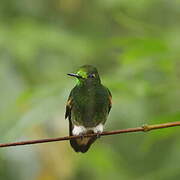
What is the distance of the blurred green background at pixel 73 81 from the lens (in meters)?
3.62

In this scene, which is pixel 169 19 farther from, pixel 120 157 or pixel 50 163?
pixel 50 163

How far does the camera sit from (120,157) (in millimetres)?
5477

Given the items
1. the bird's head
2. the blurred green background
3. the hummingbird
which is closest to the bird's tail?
the hummingbird

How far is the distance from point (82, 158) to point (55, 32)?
102 cm

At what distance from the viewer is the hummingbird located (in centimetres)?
340

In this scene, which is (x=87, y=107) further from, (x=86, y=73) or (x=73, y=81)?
(x=86, y=73)

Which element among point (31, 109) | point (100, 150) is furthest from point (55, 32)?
point (31, 109)

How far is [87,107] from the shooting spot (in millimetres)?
3523

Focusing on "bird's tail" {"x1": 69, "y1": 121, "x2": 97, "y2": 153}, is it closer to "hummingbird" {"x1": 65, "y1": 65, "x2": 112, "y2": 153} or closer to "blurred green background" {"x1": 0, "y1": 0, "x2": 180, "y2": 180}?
"hummingbird" {"x1": 65, "y1": 65, "x2": 112, "y2": 153}

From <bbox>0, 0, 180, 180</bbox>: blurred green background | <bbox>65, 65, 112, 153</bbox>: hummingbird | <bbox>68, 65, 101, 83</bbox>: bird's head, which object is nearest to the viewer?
<bbox>68, 65, 101, 83</bbox>: bird's head

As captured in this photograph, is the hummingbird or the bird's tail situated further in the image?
the bird's tail

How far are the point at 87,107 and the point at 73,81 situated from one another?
244 millimetres

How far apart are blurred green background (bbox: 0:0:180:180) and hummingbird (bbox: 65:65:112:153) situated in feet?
0.27

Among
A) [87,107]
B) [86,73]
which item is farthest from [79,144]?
[86,73]
